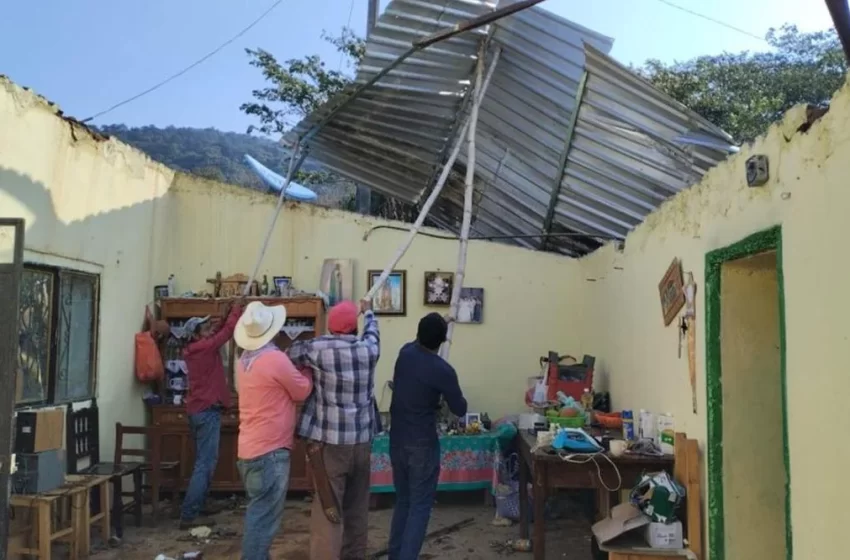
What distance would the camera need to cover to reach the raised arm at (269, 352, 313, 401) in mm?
4297

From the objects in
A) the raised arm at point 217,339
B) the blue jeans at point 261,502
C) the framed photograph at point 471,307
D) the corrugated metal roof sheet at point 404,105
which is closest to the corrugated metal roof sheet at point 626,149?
the corrugated metal roof sheet at point 404,105

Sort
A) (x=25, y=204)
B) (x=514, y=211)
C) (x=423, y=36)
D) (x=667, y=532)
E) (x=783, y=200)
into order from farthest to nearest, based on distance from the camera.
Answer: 1. (x=514, y=211)
2. (x=423, y=36)
3. (x=25, y=204)
4. (x=667, y=532)
5. (x=783, y=200)

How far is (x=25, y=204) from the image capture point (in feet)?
17.3

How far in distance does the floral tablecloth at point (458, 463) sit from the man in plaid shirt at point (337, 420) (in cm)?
220

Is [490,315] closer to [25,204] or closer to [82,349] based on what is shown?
[82,349]

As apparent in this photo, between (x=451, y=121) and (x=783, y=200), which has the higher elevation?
(x=451, y=121)

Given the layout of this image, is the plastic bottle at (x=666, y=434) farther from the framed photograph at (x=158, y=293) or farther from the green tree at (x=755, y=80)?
the green tree at (x=755, y=80)

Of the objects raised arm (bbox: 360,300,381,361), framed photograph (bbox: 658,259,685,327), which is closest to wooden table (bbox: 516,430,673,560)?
framed photograph (bbox: 658,259,685,327)

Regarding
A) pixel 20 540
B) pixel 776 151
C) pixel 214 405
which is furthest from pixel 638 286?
pixel 20 540

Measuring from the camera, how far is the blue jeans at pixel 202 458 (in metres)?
6.08

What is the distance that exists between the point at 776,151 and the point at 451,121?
14.8 ft

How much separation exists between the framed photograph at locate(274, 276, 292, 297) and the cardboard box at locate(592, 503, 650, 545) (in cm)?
437

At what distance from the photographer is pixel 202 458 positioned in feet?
20.3

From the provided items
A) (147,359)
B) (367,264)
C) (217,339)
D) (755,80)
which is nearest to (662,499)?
(217,339)
